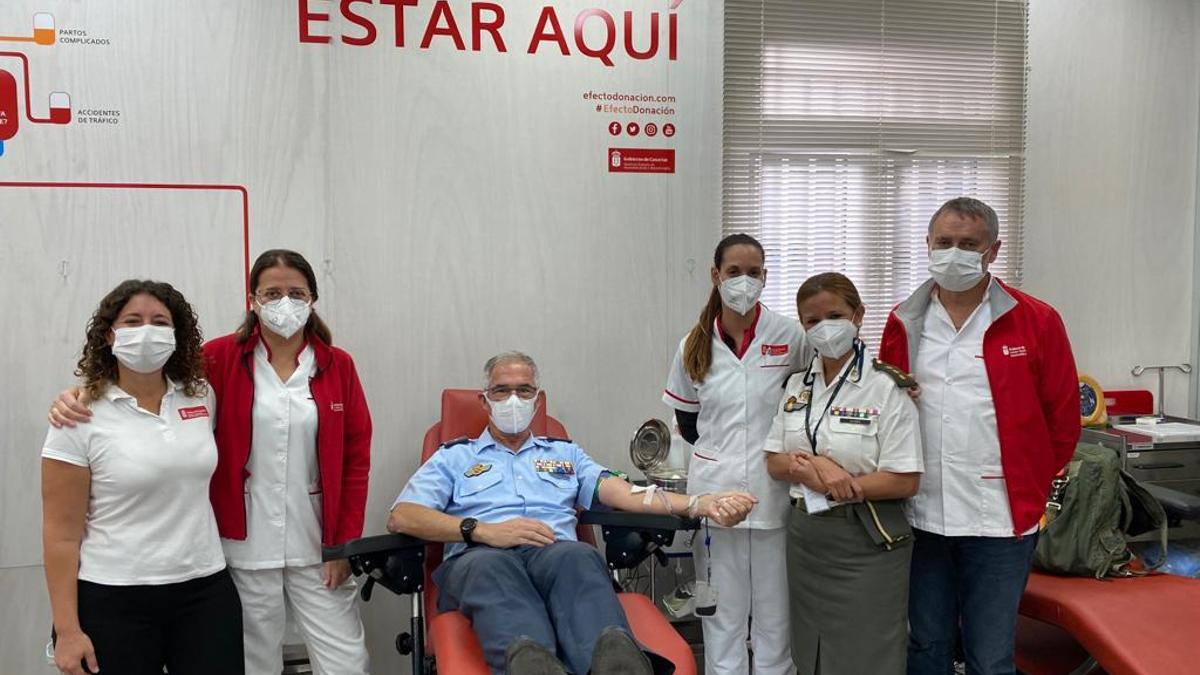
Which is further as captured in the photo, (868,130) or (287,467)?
(868,130)

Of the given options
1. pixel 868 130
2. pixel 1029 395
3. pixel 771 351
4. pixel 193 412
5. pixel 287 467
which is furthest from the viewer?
pixel 868 130

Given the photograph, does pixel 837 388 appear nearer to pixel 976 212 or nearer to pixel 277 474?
pixel 976 212

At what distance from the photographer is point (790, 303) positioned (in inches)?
151

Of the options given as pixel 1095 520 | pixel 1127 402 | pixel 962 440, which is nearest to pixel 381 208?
pixel 962 440

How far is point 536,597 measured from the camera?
2291 millimetres

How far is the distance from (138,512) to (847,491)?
1.79m

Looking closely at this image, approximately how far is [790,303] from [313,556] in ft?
7.60

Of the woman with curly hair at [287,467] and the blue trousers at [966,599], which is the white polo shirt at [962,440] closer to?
the blue trousers at [966,599]

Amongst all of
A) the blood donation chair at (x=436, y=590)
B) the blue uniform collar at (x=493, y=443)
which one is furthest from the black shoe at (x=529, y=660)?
the blue uniform collar at (x=493, y=443)

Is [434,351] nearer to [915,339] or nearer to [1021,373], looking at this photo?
[915,339]

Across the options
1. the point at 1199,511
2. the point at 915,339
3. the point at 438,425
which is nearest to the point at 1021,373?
the point at 915,339

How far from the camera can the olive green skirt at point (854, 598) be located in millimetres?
2312

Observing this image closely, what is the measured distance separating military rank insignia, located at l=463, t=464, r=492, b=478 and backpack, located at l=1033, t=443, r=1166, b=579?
6.20 ft

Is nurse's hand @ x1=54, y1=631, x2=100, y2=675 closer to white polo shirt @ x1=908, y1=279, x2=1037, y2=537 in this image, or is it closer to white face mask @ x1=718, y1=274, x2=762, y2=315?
white face mask @ x1=718, y1=274, x2=762, y2=315
